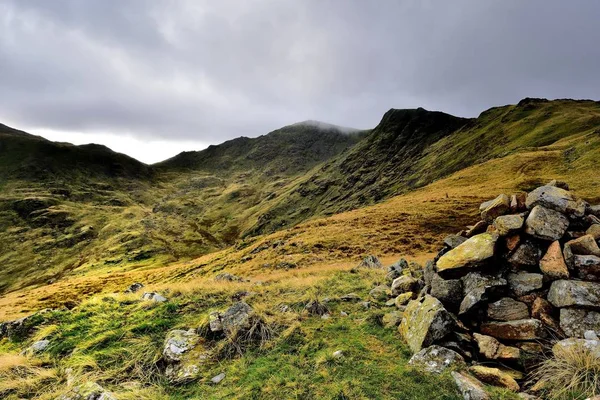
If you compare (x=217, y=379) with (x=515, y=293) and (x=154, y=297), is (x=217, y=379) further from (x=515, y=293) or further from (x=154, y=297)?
(x=515, y=293)

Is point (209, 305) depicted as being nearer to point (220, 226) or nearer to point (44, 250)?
point (220, 226)

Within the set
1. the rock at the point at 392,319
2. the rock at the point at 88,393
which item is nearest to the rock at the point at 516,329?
the rock at the point at 392,319

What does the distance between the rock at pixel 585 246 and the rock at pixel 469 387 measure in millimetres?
5385

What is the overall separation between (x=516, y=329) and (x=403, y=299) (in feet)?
13.9

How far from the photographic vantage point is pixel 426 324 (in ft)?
31.0

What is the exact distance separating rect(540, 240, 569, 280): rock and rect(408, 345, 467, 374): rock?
388 centimetres

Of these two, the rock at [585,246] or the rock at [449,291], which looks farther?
the rock at [449,291]

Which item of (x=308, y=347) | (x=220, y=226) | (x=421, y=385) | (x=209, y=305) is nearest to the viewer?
(x=421, y=385)

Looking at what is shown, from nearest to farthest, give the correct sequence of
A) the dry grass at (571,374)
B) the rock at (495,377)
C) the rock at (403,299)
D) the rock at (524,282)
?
the dry grass at (571,374)
the rock at (495,377)
the rock at (524,282)
the rock at (403,299)

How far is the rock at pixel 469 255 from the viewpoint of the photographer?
10423mm

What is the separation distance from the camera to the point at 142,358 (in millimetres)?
9961

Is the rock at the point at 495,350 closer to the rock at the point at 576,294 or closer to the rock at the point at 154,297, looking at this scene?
the rock at the point at 576,294

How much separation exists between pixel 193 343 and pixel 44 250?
17167 cm

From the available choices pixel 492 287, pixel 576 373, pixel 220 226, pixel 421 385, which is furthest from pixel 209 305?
pixel 220 226
